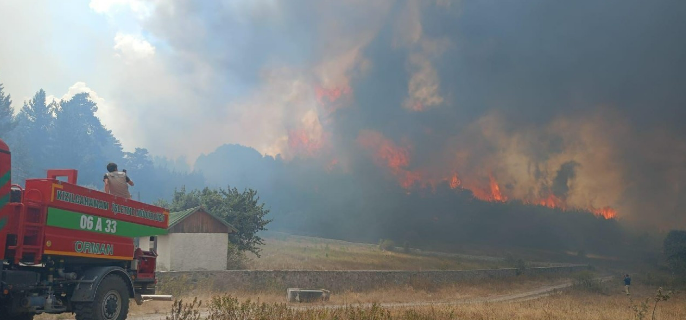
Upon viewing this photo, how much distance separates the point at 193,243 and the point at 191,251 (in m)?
0.50

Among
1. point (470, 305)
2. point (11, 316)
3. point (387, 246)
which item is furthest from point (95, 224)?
point (387, 246)

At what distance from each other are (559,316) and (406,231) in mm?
66132

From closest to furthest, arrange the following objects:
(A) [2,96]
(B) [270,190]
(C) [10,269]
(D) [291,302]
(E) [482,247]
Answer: (C) [10,269] → (D) [291,302] → (E) [482,247] → (A) [2,96] → (B) [270,190]

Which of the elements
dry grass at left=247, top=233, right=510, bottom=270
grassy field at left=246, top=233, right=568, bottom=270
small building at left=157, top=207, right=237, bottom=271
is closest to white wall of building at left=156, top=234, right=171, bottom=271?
small building at left=157, top=207, right=237, bottom=271

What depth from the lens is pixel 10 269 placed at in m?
9.27


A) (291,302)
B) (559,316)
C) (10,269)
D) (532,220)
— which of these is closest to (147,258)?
(10,269)

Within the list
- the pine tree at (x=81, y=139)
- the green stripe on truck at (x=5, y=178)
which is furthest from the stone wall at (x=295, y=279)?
the pine tree at (x=81, y=139)

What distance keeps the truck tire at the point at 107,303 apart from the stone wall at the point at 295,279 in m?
12.3

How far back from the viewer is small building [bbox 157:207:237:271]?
3000 centimetres

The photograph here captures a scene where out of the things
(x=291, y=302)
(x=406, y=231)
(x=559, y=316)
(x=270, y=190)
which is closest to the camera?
(x=559, y=316)

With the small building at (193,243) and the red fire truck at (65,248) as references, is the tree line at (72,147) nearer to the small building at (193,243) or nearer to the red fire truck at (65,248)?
the small building at (193,243)

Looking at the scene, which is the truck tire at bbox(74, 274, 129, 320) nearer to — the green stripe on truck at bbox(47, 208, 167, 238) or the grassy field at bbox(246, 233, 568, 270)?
the green stripe on truck at bbox(47, 208, 167, 238)

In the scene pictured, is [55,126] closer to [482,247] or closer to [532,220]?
[482,247]

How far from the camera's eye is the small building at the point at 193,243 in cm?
3000
